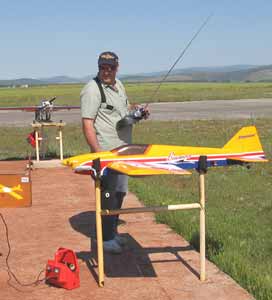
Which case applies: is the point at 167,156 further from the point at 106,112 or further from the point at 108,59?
the point at 108,59

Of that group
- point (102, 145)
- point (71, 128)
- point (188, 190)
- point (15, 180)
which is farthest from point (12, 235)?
point (71, 128)

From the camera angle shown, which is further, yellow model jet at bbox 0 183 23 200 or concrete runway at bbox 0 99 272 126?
concrete runway at bbox 0 99 272 126

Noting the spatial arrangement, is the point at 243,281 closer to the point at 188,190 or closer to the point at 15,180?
the point at 15,180

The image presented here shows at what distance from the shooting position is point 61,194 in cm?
921

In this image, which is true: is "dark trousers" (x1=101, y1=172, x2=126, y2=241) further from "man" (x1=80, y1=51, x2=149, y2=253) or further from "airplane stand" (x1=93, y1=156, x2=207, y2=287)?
"airplane stand" (x1=93, y1=156, x2=207, y2=287)

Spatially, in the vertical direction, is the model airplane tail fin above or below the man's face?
below

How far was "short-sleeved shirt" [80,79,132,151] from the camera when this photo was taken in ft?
17.9

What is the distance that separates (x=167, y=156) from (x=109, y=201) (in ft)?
2.52

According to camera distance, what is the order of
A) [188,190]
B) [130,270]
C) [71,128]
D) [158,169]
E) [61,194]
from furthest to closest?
[71,128] < [188,190] < [61,194] < [130,270] < [158,169]

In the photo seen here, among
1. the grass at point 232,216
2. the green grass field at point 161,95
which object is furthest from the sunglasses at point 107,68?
the green grass field at point 161,95

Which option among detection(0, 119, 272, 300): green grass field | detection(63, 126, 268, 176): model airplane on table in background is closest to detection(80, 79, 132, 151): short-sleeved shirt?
detection(63, 126, 268, 176): model airplane on table in background

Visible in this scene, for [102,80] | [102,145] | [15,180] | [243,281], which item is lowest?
[243,281]

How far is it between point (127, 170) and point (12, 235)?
2.57m

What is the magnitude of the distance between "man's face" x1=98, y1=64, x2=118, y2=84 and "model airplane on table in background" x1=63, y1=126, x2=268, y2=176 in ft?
2.29
